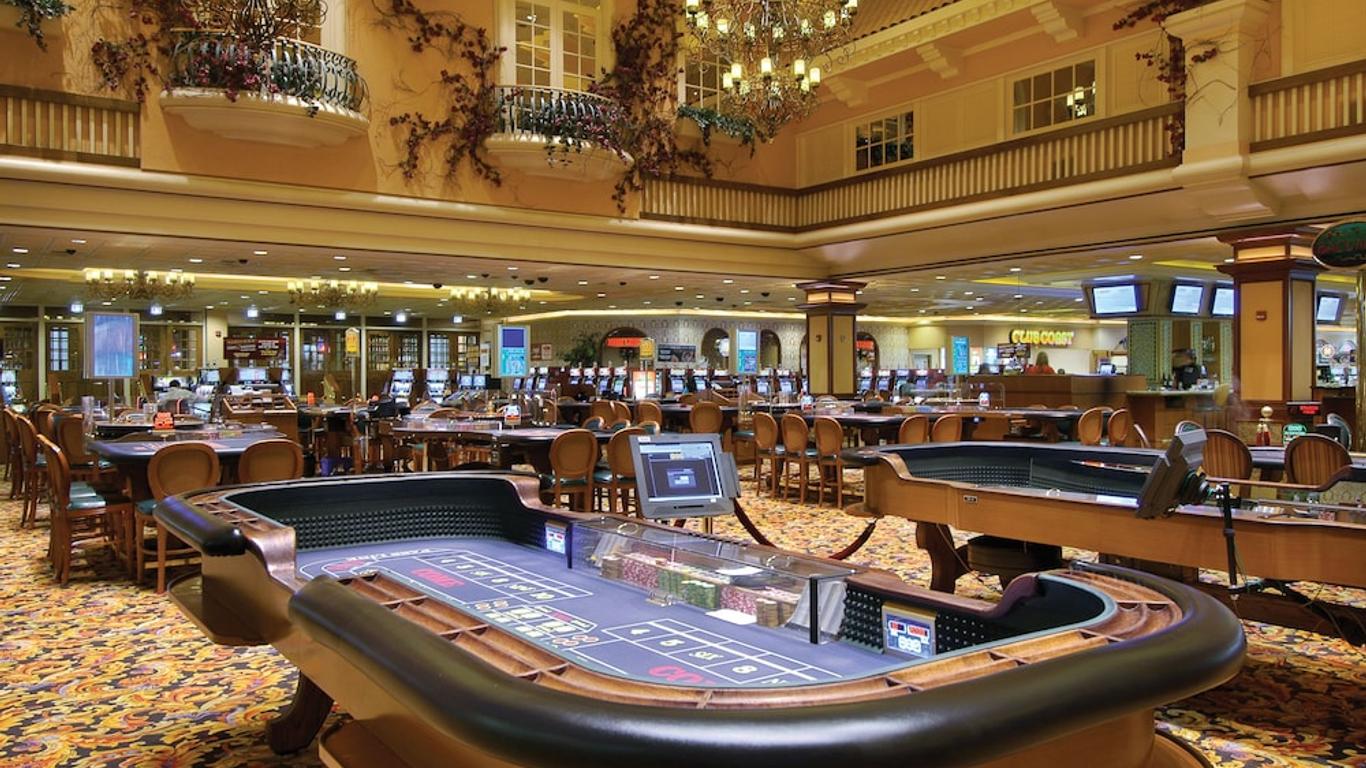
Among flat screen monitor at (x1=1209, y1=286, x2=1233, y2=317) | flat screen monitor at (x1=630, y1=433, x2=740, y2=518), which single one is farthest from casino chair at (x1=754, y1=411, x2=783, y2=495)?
flat screen monitor at (x1=1209, y1=286, x2=1233, y2=317)

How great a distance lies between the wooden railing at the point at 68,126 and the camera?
8.99 metres

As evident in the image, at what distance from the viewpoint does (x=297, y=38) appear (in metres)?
10.4

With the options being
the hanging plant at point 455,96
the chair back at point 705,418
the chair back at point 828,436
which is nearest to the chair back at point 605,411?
the chair back at point 705,418

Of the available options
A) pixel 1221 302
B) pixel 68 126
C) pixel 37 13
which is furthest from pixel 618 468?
→ pixel 1221 302

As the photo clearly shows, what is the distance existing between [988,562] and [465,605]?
3144mm

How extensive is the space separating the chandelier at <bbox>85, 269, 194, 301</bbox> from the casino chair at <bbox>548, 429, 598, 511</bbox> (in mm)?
11454

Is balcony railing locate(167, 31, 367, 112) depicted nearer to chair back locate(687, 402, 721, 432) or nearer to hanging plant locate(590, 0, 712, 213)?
hanging plant locate(590, 0, 712, 213)

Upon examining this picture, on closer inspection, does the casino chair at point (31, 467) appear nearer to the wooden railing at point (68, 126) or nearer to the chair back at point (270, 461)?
the wooden railing at point (68, 126)

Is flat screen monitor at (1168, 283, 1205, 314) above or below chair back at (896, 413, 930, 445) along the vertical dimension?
above

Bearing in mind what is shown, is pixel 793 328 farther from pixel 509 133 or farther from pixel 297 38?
pixel 297 38

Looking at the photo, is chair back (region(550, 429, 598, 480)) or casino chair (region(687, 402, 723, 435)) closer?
chair back (region(550, 429, 598, 480))

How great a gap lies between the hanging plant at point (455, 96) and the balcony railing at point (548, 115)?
6.4 inches

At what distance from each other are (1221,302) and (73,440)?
17.5 meters

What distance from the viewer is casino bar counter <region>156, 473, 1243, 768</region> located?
3.67 ft
